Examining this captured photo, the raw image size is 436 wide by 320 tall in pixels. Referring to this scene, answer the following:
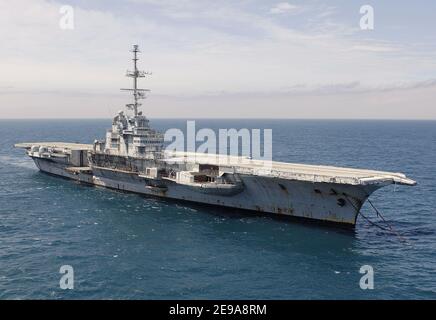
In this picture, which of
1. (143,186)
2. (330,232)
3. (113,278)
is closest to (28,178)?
(143,186)

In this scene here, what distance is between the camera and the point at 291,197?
31.4 metres

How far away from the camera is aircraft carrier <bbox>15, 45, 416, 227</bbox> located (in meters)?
29.2

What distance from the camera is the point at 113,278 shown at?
71.3 feet

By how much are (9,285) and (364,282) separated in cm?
1715

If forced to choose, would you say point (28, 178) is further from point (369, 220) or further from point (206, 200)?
point (369, 220)
